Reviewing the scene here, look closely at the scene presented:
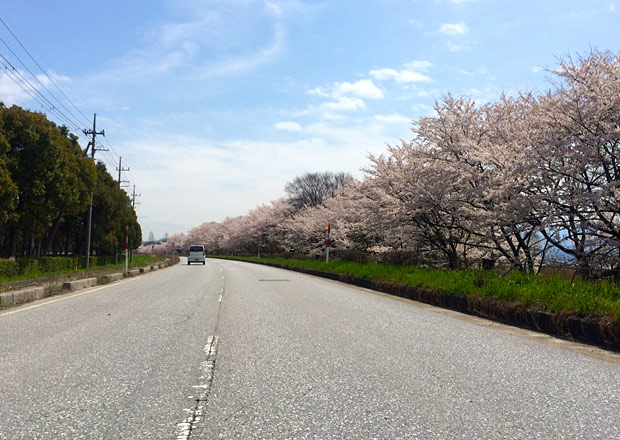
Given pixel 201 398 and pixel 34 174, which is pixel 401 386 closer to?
pixel 201 398

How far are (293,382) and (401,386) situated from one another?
108cm

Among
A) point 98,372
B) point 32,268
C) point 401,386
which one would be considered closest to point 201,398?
point 98,372

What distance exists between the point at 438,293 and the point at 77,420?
10.4 m

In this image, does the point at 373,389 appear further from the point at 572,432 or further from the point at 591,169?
the point at 591,169

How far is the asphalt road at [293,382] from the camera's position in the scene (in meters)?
3.66

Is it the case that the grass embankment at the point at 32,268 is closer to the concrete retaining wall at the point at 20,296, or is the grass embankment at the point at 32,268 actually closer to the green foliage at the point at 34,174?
the green foliage at the point at 34,174

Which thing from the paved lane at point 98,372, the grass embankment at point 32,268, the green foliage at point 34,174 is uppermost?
the green foliage at point 34,174

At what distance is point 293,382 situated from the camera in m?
4.82

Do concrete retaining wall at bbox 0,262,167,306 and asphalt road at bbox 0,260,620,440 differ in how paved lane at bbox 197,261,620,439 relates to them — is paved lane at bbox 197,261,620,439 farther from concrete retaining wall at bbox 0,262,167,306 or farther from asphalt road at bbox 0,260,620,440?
concrete retaining wall at bbox 0,262,167,306

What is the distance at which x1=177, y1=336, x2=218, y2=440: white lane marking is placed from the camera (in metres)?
3.58

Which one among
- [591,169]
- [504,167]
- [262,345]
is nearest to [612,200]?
[591,169]

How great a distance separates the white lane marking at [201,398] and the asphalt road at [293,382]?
0.7 inches

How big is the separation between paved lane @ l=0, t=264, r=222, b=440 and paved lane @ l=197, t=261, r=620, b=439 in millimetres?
443

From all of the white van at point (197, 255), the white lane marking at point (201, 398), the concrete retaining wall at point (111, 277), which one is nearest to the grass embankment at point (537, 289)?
the white lane marking at point (201, 398)
